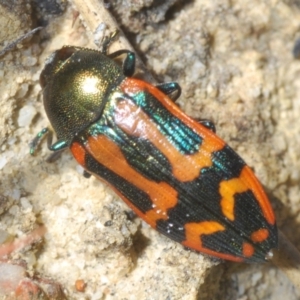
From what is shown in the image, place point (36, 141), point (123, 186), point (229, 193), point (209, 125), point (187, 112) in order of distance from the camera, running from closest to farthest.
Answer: point (229, 193) → point (123, 186) → point (209, 125) → point (36, 141) → point (187, 112)

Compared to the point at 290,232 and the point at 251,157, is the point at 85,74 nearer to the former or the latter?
the point at 251,157

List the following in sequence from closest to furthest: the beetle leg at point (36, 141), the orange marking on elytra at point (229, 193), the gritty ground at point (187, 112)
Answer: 1. the orange marking on elytra at point (229, 193)
2. the gritty ground at point (187, 112)
3. the beetle leg at point (36, 141)

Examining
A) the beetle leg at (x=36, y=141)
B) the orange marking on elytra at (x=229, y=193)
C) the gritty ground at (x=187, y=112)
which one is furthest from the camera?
the beetle leg at (x=36, y=141)

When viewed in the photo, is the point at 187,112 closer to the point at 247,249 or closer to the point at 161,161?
the point at 161,161

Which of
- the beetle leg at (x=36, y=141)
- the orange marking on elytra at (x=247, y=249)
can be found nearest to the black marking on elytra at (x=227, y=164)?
the orange marking on elytra at (x=247, y=249)

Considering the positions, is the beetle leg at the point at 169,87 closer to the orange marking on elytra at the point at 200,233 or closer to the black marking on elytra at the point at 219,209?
the black marking on elytra at the point at 219,209

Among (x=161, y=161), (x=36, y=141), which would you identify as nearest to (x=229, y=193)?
(x=161, y=161)

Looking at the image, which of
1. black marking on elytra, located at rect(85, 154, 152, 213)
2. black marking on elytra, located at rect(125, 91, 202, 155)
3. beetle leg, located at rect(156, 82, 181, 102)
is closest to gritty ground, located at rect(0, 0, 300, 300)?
black marking on elytra, located at rect(85, 154, 152, 213)
